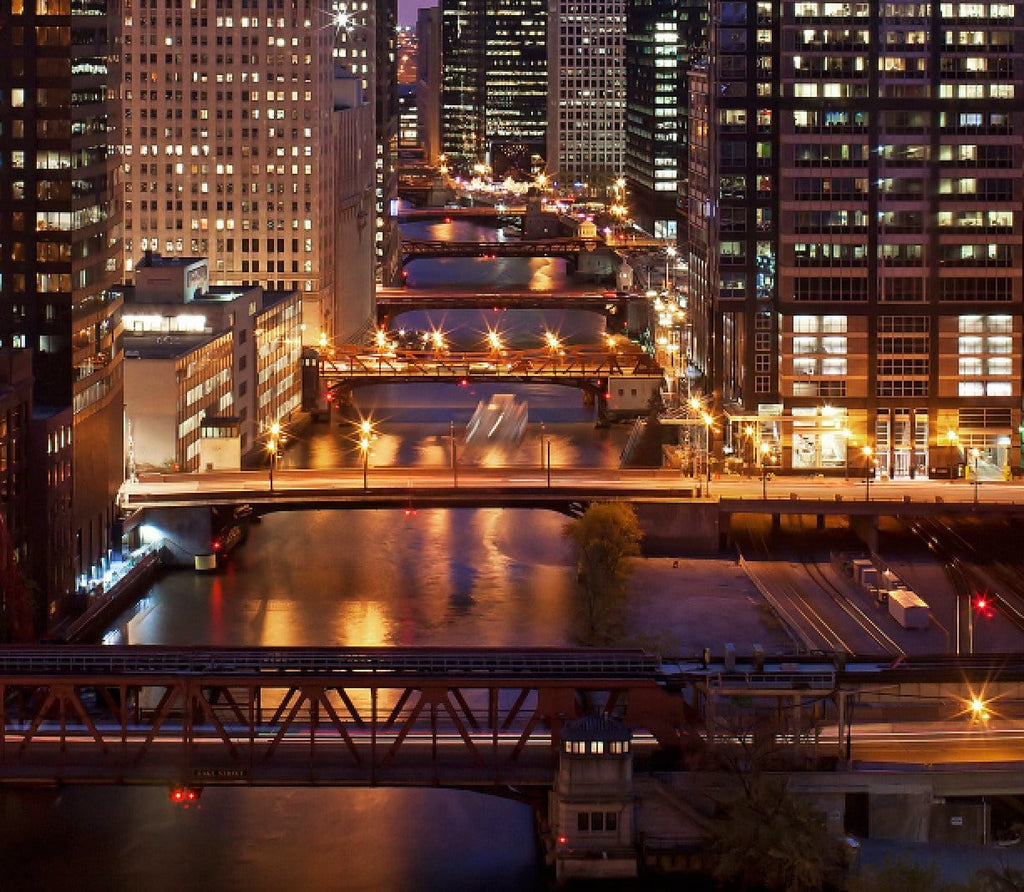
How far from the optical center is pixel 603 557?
9019cm

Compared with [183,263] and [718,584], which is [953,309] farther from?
[183,263]

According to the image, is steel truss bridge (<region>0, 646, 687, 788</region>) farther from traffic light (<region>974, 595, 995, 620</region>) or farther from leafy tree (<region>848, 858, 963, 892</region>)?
traffic light (<region>974, 595, 995, 620</region>)

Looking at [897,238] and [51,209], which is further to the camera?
[897,238]

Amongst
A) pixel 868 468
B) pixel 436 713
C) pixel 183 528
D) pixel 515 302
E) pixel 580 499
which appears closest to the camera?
pixel 436 713

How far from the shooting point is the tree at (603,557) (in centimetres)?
8438

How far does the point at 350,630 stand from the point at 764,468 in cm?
2995

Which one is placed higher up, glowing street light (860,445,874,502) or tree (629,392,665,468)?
glowing street light (860,445,874,502)

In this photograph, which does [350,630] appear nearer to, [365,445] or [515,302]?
[365,445]

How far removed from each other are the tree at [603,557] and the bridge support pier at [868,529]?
338 inches

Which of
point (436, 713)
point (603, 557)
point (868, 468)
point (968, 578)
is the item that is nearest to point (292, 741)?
point (436, 713)

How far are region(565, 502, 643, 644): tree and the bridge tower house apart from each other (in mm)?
21659

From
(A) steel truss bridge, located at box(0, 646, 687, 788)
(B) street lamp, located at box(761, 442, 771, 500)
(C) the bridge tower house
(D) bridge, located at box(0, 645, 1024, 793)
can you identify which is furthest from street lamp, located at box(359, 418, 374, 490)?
(C) the bridge tower house

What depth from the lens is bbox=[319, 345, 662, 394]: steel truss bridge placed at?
138m

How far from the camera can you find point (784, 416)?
112 m
